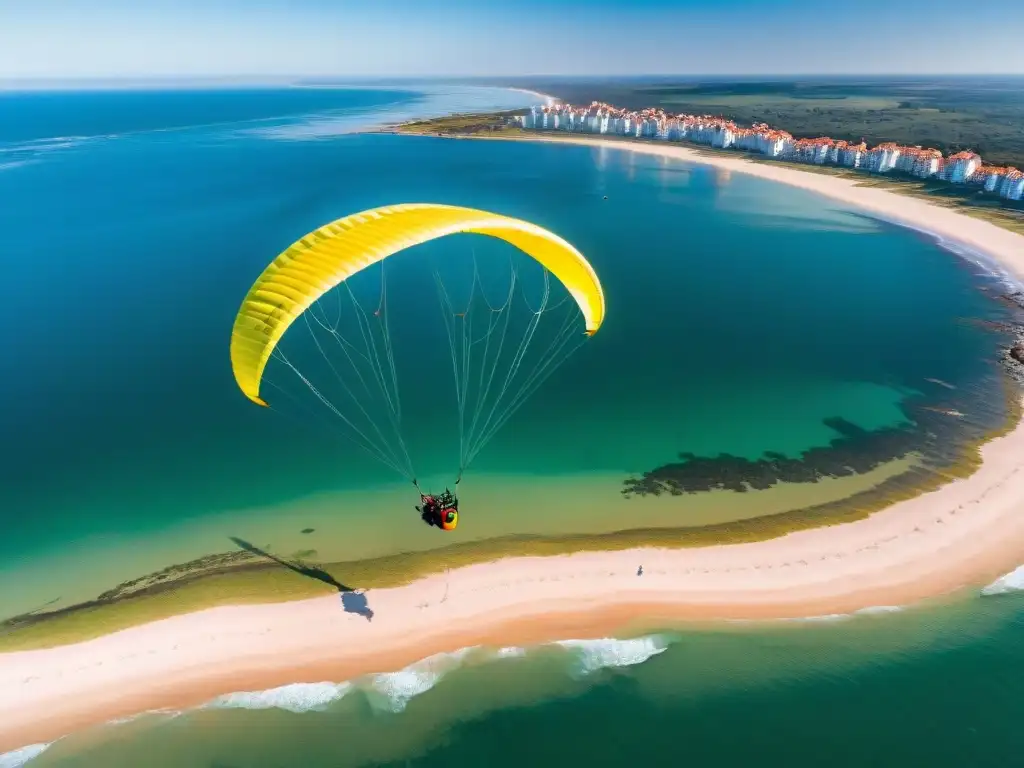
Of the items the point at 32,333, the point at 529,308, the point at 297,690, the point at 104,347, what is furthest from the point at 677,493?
the point at 32,333

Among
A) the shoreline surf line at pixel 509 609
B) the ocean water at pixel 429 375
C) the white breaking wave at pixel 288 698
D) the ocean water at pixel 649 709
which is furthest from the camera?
the ocean water at pixel 429 375

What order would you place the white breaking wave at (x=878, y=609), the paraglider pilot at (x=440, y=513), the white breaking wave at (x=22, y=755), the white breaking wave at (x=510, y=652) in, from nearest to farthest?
1. the white breaking wave at (x=22, y=755)
2. the paraglider pilot at (x=440, y=513)
3. the white breaking wave at (x=510, y=652)
4. the white breaking wave at (x=878, y=609)

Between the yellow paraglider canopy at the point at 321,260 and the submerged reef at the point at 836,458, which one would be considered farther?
the submerged reef at the point at 836,458

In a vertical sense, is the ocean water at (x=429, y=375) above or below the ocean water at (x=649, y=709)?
above

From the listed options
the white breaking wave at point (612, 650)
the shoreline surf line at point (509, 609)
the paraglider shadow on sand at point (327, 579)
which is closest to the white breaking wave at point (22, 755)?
the shoreline surf line at point (509, 609)

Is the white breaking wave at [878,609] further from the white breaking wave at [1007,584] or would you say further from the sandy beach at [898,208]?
the sandy beach at [898,208]

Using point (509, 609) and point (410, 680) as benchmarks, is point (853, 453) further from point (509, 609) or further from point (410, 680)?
point (410, 680)

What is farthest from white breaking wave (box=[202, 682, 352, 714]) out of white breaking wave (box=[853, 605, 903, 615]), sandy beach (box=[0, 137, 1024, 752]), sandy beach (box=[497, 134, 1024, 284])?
sandy beach (box=[497, 134, 1024, 284])
